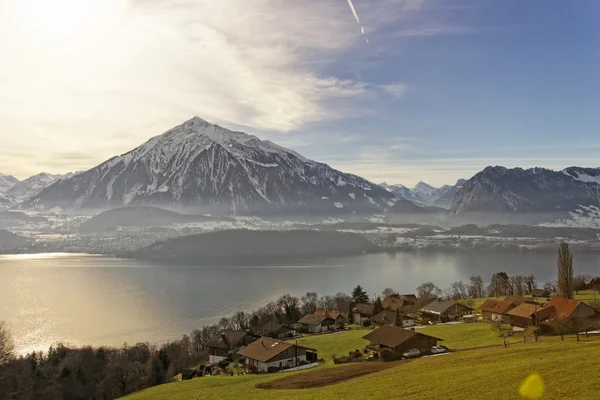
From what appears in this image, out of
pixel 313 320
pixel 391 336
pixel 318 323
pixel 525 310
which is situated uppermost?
pixel 525 310

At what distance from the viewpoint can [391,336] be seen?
3859 cm

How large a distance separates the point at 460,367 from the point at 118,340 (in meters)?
67.4

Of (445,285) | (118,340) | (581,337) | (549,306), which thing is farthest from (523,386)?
(445,285)

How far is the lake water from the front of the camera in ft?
280

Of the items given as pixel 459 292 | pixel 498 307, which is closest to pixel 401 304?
pixel 498 307

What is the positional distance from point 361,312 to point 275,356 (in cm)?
3008

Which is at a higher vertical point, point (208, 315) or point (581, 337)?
point (581, 337)

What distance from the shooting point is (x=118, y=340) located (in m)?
76.1

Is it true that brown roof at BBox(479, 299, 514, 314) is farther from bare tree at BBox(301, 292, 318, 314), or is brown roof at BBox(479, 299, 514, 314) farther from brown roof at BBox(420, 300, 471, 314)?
bare tree at BBox(301, 292, 318, 314)

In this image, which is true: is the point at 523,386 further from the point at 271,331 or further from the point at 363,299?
the point at 363,299

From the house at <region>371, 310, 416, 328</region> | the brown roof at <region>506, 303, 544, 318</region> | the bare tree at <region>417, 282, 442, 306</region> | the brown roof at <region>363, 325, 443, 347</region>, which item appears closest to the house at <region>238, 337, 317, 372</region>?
the brown roof at <region>363, 325, 443, 347</region>

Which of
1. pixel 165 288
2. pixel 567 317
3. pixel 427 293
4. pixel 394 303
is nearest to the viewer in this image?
pixel 567 317

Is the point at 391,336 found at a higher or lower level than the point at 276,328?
higher

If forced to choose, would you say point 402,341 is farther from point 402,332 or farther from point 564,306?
point 564,306
